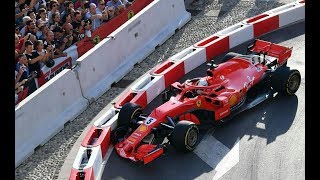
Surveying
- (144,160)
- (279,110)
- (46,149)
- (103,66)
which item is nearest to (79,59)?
(103,66)

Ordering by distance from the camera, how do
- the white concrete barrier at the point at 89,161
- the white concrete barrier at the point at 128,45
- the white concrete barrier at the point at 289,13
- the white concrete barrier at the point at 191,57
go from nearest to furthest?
the white concrete barrier at the point at 89,161 → the white concrete barrier at the point at 128,45 → the white concrete barrier at the point at 191,57 → the white concrete barrier at the point at 289,13

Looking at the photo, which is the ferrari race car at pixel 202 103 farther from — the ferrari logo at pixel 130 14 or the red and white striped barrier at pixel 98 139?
the ferrari logo at pixel 130 14

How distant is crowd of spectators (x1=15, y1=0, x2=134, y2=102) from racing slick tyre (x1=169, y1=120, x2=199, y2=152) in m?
3.02

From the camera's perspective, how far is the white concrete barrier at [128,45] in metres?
12.1

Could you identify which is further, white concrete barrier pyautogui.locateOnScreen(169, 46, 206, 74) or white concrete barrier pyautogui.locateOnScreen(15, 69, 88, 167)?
white concrete barrier pyautogui.locateOnScreen(169, 46, 206, 74)

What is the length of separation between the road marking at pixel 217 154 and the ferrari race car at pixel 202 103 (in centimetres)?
19

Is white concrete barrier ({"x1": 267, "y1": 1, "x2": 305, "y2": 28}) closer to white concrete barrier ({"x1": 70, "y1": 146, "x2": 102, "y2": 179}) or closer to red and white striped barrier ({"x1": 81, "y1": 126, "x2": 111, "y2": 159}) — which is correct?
red and white striped barrier ({"x1": 81, "y1": 126, "x2": 111, "y2": 159})

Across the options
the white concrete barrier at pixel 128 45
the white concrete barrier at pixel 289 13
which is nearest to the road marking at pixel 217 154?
the white concrete barrier at pixel 128 45

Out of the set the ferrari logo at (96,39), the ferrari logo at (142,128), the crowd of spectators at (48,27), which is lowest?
the ferrari logo at (142,128)

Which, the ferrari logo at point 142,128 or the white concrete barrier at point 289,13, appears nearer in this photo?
the ferrari logo at point 142,128

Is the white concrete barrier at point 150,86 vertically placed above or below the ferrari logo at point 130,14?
below

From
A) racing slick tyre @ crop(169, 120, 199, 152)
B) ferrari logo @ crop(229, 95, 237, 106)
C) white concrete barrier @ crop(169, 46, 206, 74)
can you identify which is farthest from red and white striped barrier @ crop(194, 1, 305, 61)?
racing slick tyre @ crop(169, 120, 199, 152)

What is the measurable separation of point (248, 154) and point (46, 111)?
3.68 meters

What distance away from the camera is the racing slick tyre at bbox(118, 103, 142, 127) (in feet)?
33.8
